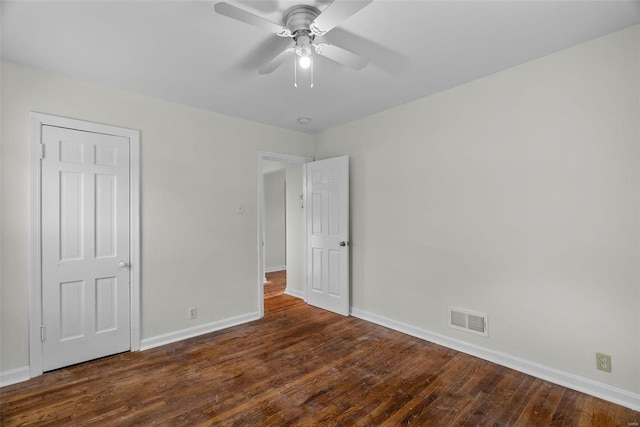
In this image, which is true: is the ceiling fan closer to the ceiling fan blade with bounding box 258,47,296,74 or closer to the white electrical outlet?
the ceiling fan blade with bounding box 258,47,296,74

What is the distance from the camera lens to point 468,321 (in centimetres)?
294

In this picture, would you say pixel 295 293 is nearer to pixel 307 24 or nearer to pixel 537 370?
pixel 537 370

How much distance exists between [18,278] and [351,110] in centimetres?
352

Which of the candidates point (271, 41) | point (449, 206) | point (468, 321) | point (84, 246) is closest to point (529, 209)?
point (449, 206)

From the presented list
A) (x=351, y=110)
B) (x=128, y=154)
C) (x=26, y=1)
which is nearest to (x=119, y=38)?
(x=26, y=1)

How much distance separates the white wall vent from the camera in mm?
2842

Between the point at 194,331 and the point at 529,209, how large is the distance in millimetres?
3541

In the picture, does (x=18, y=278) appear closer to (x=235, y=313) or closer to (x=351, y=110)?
(x=235, y=313)

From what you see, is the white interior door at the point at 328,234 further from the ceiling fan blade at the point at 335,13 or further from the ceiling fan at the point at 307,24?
the ceiling fan blade at the point at 335,13

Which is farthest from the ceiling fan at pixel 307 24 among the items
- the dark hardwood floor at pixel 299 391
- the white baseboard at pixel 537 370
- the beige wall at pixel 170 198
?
the white baseboard at pixel 537 370

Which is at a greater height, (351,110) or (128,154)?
(351,110)

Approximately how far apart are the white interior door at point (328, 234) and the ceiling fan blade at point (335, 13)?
7.33ft

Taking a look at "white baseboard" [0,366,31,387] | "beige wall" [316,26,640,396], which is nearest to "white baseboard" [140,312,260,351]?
"white baseboard" [0,366,31,387]

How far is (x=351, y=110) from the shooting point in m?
3.64
